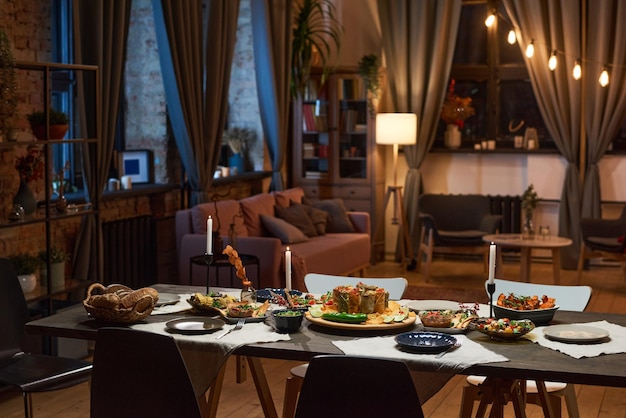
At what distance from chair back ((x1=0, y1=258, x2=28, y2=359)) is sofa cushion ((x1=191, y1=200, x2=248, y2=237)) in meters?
2.99

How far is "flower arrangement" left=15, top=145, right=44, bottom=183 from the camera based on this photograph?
573 centimetres

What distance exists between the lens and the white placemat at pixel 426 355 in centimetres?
317

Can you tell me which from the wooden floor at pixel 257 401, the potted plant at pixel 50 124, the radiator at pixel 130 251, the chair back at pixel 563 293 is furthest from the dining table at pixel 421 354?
the radiator at pixel 130 251

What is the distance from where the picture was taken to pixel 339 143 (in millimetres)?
10453

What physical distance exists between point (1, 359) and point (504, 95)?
24.2 ft

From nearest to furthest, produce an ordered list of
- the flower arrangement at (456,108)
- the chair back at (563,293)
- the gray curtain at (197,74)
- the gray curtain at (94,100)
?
the chair back at (563,293), the gray curtain at (94,100), the gray curtain at (197,74), the flower arrangement at (456,108)

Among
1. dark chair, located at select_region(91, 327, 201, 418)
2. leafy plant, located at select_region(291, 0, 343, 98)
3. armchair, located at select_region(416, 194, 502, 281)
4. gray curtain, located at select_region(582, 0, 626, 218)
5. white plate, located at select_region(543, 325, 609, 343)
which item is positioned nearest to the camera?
dark chair, located at select_region(91, 327, 201, 418)

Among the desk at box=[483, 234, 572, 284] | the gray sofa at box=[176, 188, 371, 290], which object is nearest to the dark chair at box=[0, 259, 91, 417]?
the gray sofa at box=[176, 188, 371, 290]

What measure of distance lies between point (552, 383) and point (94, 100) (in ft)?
11.8

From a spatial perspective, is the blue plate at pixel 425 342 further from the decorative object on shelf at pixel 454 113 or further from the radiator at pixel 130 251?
the decorative object on shelf at pixel 454 113

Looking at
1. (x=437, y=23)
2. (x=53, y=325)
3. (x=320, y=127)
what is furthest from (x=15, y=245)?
(x=437, y=23)

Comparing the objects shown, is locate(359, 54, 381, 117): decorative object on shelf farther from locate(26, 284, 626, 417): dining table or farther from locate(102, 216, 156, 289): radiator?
locate(26, 284, 626, 417): dining table

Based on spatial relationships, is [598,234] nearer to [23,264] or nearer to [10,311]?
[23,264]

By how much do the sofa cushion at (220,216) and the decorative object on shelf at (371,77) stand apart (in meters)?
2.73
